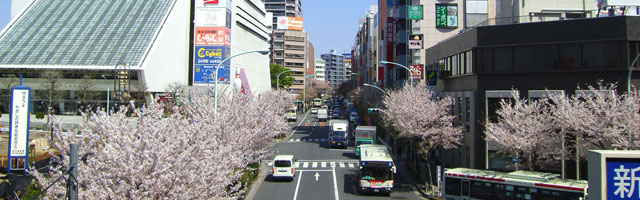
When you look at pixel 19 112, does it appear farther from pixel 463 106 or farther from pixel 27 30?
pixel 27 30

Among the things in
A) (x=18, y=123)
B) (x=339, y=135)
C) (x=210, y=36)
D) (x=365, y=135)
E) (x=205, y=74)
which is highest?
(x=210, y=36)

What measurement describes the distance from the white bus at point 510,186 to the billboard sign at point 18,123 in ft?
67.7

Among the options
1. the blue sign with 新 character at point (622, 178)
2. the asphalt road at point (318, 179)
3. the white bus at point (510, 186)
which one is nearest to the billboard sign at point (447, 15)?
the asphalt road at point (318, 179)

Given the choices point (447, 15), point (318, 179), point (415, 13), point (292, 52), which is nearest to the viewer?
point (318, 179)

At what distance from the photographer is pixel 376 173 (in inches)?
1120

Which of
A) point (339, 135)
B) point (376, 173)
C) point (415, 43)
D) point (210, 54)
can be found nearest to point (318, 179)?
point (376, 173)

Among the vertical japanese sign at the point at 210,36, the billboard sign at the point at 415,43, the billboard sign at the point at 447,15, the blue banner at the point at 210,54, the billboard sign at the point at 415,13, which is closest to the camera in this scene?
the billboard sign at the point at 415,43

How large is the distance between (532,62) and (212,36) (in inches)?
2629

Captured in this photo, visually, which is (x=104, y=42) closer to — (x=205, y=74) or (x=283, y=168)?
(x=205, y=74)

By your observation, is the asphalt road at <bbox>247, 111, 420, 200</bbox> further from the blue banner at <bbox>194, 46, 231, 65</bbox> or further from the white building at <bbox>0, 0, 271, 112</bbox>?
the blue banner at <bbox>194, 46, 231, 65</bbox>

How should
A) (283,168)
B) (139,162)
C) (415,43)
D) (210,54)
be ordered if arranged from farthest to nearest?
1. (210,54)
2. (415,43)
3. (283,168)
4. (139,162)

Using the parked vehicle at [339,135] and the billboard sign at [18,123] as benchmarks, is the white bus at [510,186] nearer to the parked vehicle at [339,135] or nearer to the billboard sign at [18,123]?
the billboard sign at [18,123]

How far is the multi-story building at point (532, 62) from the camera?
2584 centimetres

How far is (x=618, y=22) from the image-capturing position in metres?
25.5
